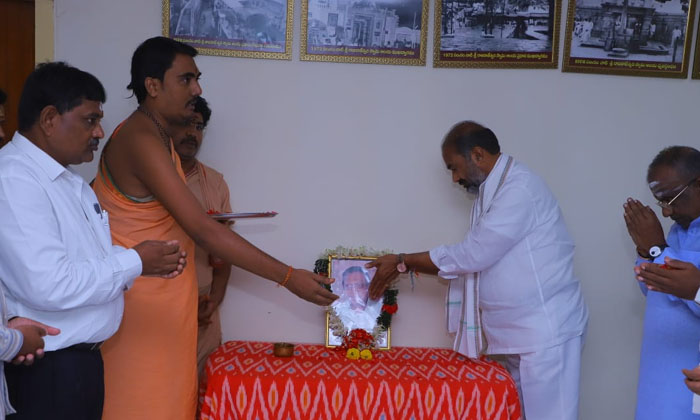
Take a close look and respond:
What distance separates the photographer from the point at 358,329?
10.4ft

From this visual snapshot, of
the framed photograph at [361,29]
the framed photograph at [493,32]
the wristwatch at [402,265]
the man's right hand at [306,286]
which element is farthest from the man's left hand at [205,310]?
the framed photograph at [493,32]

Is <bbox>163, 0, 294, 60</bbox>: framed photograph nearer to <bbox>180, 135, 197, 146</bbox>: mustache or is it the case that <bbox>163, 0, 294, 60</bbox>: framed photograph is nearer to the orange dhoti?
<bbox>180, 135, 197, 146</bbox>: mustache

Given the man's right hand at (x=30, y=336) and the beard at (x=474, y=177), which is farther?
the beard at (x=474, y=177)

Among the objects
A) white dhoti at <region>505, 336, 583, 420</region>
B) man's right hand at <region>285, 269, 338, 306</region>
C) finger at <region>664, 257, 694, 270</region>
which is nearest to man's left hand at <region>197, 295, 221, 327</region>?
man's right hand at <region>285, 269, 338, 306</region>

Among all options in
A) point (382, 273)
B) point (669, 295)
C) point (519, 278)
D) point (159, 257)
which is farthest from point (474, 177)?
point (159, 257)

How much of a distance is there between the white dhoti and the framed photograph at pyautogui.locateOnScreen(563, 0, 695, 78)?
1.71 meters

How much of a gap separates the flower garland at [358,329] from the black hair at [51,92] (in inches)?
66.3

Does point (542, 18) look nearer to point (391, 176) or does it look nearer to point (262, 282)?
point (391, 176)

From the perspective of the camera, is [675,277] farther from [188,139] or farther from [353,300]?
[188,139]

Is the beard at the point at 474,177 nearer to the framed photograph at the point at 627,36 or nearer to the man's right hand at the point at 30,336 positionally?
the framed photograph at the point at 627,36

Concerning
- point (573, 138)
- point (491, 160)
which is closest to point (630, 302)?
point (573, 138)

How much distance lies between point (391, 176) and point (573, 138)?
1.15 m

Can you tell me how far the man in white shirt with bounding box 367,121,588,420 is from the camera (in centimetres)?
288

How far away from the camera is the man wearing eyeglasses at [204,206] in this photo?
314cm
